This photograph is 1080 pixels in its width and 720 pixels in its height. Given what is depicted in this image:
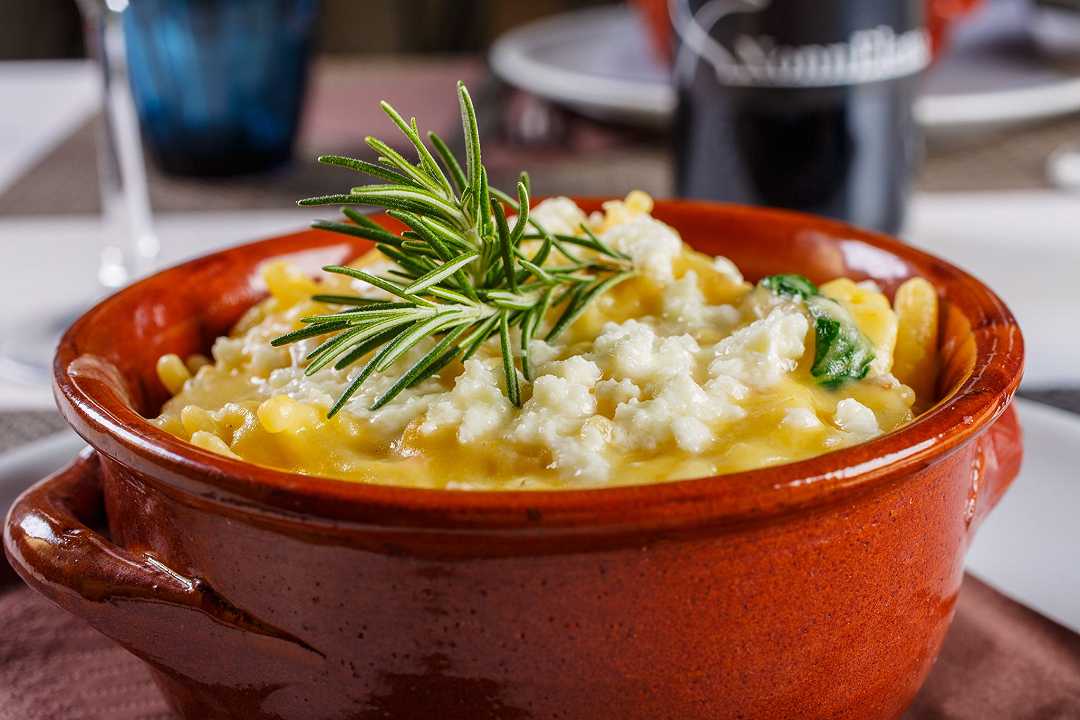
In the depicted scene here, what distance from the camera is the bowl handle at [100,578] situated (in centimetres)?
85

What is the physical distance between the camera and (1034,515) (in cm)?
120

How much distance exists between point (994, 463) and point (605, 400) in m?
0.33

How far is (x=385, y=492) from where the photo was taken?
75 centimetres

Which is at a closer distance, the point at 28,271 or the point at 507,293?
the point at 507,293

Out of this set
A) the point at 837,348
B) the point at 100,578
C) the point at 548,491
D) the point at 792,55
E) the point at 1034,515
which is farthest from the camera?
the point at 792,55

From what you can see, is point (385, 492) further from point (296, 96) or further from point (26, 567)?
point (296, 96)

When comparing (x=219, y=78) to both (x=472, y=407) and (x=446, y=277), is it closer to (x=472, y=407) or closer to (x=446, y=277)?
(x=446, y=277)

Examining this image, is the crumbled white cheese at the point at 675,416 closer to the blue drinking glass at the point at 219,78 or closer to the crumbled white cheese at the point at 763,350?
the crumbled white cheese at the point at 763,350

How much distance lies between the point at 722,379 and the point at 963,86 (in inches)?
78.9

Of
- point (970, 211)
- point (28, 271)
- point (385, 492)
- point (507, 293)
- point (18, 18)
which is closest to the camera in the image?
point (385, 492)

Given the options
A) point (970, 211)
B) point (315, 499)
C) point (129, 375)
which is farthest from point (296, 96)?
point (315, 499)

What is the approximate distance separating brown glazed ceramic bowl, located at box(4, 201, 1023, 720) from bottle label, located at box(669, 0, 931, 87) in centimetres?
101

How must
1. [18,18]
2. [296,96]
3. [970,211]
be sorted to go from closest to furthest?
[970,211] → [296,96] → [18,18]

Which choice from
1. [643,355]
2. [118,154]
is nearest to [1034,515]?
[643,355]
